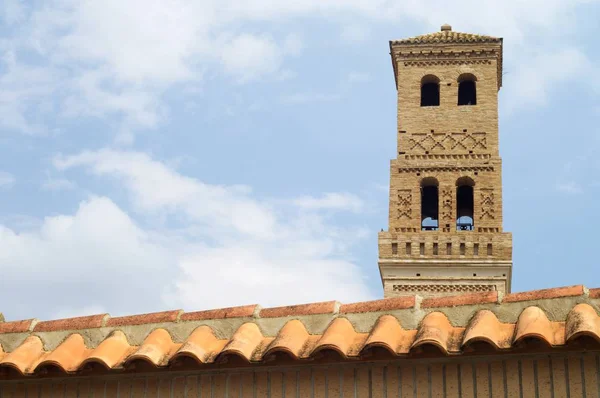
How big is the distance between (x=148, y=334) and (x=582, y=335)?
98.1 inches

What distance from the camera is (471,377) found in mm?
5414

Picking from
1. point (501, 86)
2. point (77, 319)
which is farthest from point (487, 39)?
point (77, 319)

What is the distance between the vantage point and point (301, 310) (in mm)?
5984

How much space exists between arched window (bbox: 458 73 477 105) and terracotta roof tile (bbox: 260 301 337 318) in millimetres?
34037

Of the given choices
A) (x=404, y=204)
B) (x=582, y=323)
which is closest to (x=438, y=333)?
(x=582, y=323)

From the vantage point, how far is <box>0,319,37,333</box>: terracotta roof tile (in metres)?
6.54

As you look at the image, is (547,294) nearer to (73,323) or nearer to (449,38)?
(73,323)

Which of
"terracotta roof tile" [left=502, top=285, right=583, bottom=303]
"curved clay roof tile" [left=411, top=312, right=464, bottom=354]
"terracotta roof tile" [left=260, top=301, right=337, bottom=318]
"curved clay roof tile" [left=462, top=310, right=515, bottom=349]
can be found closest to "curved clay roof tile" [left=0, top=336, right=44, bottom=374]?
"terracotta roof tile" [left=260, top=301, right=337, bottom=318]

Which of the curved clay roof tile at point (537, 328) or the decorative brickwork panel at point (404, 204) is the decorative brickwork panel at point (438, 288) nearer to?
the decorative brickwork panel at point (404, 204)

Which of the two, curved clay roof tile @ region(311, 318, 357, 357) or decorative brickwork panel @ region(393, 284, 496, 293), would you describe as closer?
curved clay roof tile @ region(311, 318, 357, 357)

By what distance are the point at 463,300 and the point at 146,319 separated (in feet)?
6.17

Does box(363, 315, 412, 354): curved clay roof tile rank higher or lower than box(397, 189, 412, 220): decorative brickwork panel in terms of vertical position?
lower

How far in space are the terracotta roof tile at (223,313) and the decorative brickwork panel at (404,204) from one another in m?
30.9

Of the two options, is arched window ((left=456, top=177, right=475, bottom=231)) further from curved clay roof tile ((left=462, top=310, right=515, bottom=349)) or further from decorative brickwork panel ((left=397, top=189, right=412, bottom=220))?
curved clay roof tile ((left=462, top=310, right=515, bottom=349))
